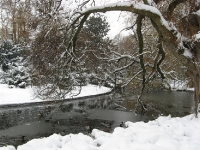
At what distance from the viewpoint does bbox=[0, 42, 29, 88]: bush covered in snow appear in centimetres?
2170

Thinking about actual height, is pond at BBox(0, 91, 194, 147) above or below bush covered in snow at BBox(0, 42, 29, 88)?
below

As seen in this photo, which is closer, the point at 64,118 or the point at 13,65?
the point at 64,118

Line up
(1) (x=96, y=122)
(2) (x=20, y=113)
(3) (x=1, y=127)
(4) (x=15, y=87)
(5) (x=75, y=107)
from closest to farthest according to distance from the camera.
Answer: (3) (x=1, y=127), (1) (x=96, y=122), (2) (x=20, y=113), (5) (x=75, y=107), (4) (x=15, y=87)

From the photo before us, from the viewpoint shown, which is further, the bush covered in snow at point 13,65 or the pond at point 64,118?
the bush covered in snow at point 13,65

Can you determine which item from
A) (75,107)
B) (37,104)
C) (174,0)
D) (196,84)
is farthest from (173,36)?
(37,104)

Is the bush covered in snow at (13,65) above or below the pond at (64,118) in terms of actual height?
above

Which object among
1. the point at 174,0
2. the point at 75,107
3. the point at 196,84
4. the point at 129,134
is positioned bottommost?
the point at 75,107

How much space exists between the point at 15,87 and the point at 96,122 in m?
12.5

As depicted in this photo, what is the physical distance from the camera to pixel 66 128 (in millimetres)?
10836

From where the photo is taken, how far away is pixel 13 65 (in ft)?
76.1

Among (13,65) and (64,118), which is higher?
(13,65)

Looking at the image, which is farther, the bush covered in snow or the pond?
the bush covered in snow

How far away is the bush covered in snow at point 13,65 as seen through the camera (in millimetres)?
21703

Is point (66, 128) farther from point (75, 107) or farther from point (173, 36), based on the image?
point (173, 36)
